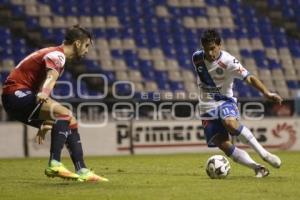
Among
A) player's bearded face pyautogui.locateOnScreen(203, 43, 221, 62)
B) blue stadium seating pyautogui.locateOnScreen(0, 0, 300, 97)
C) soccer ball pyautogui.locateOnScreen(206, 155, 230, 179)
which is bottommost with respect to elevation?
soccer ball pyautogui.locateOnScreen(206, 155, 230, 179)

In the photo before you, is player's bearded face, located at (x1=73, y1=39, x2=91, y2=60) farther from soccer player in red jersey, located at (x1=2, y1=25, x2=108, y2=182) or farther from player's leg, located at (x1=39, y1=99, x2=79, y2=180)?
player's leg, located at (x1=39, y1=99, x2=79, y2=180)

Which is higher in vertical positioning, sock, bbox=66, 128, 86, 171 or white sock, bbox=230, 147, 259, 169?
sock, bbox=66, 128, 86, 171

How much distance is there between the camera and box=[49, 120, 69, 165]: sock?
8.79 m

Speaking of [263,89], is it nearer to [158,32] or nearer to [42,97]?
[42,97]

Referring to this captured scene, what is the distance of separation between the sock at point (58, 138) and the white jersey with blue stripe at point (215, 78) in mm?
2346

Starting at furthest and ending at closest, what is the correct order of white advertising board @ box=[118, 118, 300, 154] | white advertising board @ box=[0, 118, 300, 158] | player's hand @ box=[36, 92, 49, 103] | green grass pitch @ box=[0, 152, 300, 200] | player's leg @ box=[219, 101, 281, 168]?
white advertising board @ box=[118, 118, 300, 154], white advertising board @ box=[0, 118, 300, 158], player's leg @ box=[219, 101, 281, 168], player's hand @ box=[36, 92, 49, 103], green grass pitch @ box=[0, 152, 300, 200]

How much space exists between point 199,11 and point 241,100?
18.9 ft

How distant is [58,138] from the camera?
8828 millimetres

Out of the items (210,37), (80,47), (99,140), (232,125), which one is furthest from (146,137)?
(80,47)

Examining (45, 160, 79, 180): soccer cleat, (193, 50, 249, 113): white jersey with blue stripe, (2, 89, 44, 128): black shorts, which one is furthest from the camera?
(193, 50, 249, 113): white jersey with blue stripe

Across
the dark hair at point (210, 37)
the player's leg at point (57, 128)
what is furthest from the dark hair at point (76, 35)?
the dark hair at point (210, 37)

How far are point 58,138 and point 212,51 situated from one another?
2.50m

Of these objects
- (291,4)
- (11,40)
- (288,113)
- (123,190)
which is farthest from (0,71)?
(123,190)

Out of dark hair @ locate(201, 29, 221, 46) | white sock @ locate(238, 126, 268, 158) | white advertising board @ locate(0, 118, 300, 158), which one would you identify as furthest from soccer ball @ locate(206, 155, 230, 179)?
white advertising board @ locate(0, 118, 300, 158)
